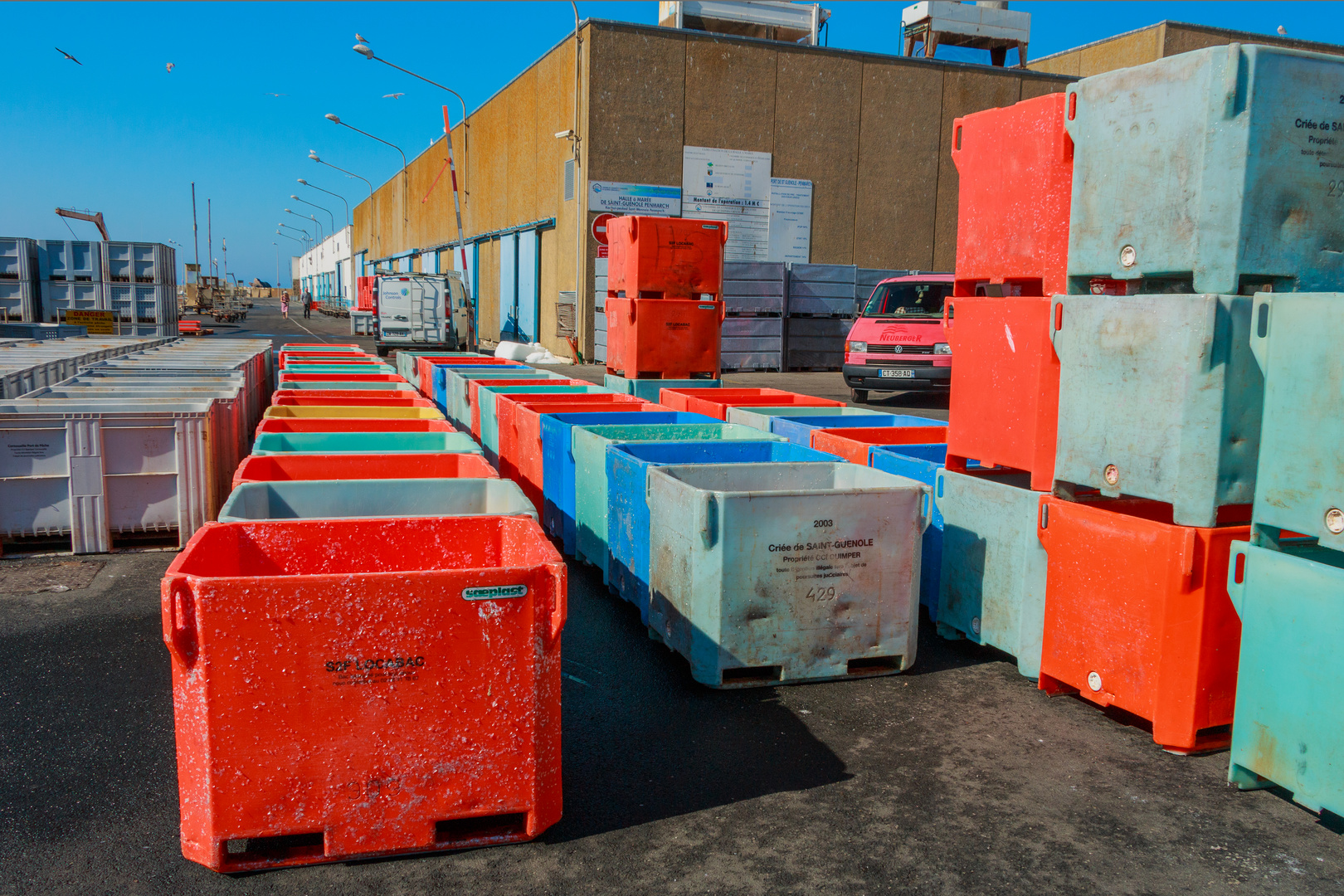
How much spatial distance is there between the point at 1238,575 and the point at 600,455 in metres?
3.47

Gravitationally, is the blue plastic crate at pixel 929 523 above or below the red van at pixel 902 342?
below

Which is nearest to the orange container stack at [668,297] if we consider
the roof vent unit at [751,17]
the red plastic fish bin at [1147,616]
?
the red plastic fish bin at [1147,616]

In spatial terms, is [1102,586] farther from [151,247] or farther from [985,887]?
[151,247]

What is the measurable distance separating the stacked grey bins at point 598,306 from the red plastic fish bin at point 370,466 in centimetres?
1886

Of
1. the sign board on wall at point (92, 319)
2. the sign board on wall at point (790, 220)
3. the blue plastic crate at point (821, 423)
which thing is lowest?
the blue plastic crate at point (821, 423)

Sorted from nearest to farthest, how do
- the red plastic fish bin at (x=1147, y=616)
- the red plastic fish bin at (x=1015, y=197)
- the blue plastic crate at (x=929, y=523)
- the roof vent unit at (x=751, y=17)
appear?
the red plastic fish bin at (x=1147, y=616) < the red plastic fish bin at (x=1015, y=197) < the blue plastic crate at (x=929, y=523) < the roof vent unit at (x=751, y=17)

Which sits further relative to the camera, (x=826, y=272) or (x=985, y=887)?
(x=826, y=272)

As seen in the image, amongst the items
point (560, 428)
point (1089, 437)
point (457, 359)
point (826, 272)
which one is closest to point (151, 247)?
point (457, 359)

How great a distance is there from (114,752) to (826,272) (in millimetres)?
22187

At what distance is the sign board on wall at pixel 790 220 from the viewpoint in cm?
2541

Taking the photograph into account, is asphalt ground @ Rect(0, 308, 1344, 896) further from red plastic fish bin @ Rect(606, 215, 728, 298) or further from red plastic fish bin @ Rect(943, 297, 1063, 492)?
red plastic fish bin @ Rect(606, 215, 728, 298)

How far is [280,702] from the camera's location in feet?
9.39

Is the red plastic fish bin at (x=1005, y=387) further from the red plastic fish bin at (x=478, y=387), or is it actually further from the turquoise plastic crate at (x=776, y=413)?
the red plastic fish bin at (x=478, y=387)

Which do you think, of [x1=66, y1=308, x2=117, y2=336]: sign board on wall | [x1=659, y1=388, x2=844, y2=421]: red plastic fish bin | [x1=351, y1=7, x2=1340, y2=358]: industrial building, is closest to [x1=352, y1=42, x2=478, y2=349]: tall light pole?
[x1=351, y1=7, x2=1340, y2=358]: industrial building
